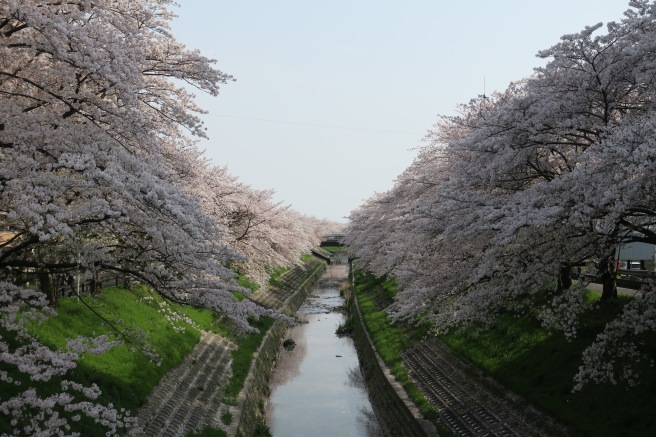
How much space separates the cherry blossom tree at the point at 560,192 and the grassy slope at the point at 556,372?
2.39ft

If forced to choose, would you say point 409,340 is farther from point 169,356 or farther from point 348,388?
point 169,356

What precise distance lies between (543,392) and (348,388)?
13.4m

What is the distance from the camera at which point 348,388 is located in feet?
90.7

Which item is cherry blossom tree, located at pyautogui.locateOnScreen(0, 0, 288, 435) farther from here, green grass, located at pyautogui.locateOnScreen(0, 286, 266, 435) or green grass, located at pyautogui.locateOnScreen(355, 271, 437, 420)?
green grass, located at pyautogui.locateOnScreen(355, 271, 437, 420)

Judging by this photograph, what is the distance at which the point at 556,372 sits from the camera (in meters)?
16.2

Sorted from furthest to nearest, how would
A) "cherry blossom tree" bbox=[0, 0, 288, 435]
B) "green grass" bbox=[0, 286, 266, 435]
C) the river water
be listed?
1. the river water
2. "green grass" bbox=[0, 286, 266, 435]
3. "cherry blossom tree" bbox=[0, 0, 288, 435]

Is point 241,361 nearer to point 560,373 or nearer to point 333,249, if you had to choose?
point 560,373

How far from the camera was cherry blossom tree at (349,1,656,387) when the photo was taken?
31.2 feet

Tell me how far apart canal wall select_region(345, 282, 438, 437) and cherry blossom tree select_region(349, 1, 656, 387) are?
11.9 feet

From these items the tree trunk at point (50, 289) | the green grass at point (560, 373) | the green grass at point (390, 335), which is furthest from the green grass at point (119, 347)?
the green grass at point (560, 373)

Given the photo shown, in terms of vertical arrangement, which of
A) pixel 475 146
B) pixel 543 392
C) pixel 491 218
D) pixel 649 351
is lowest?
pixel 543 392

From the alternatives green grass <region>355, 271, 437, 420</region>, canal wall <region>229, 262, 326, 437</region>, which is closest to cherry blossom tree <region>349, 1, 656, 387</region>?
canal wall <region>229, 262, 326, 437</region>

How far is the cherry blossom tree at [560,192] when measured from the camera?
→ 950 centimetres

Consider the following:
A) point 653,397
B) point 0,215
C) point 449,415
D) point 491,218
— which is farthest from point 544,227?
point 0,215
